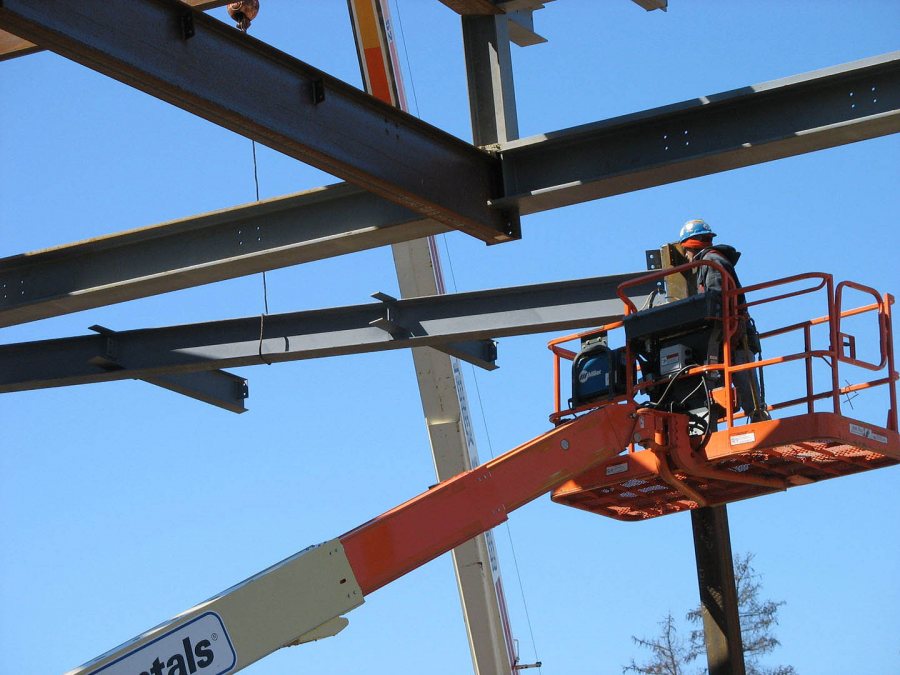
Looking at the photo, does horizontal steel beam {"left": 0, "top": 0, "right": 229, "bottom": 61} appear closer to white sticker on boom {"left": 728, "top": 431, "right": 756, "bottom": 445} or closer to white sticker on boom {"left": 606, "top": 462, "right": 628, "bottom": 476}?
white sticker on boom {"left": 606, "top": 462, "right": 628, "bottom": 476}

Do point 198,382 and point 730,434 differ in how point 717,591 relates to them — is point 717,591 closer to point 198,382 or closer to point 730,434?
point 730,434

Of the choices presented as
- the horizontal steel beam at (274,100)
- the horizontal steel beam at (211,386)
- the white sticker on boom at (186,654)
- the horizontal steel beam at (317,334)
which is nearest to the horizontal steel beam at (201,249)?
the horizontal steel beam at (274,100)

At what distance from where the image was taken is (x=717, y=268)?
31.7 feet

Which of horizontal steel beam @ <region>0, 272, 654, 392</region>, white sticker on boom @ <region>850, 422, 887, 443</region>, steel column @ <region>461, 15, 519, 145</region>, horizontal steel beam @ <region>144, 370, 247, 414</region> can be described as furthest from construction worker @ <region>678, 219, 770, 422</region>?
horizontal steel beam @ <region>144, 370, 247, 414</region>

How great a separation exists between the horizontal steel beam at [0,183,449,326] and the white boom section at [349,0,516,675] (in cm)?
395

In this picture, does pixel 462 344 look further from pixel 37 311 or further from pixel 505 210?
pixel 37 311

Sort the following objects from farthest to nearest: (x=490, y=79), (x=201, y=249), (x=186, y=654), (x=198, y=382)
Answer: (x=198, y=382)
(x=201, y=249)
(x=490, y=79)
(x=186, y=654)

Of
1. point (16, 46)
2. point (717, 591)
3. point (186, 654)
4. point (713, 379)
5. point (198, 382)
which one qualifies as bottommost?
point (717, 591)

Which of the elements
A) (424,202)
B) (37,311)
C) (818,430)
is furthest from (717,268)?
(37,311)

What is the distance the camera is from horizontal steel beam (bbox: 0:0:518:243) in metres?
7.73

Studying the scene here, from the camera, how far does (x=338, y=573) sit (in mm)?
7777

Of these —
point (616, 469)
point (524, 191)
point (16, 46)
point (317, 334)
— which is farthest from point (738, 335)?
point (16, 46)

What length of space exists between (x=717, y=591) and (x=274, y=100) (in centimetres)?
566

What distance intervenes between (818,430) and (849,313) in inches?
60.8
